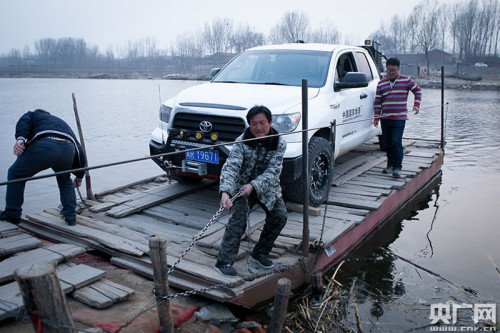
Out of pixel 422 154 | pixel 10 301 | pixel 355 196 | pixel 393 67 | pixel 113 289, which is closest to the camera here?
pixel 10 301

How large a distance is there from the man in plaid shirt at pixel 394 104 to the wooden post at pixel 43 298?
6.00 meters

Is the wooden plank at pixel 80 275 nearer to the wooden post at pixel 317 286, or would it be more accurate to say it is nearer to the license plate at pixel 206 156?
the license plate at pixel 206 156

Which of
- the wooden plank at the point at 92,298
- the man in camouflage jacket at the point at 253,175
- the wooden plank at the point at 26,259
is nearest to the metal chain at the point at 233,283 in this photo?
the man in camouflage jacket at the point at 253,175

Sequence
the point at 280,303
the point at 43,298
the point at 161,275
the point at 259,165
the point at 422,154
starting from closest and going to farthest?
the point at 43,298 < the point at 161,275 < the point at 280,303 < the point at 259,165 < the point at 422,154

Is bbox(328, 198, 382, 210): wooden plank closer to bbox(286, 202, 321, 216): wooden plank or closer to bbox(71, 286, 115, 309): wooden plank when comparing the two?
bbox(286, 202, 321, 216): wooden plank

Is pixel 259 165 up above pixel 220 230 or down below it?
above

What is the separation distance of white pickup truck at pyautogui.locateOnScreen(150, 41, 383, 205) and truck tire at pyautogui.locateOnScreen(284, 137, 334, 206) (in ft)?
0.04

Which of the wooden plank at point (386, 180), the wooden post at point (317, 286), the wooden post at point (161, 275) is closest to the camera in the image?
the wooden post at point (161, 275)

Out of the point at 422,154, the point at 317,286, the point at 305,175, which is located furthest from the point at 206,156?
the point at 422,154

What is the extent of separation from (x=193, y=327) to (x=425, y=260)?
386 cm

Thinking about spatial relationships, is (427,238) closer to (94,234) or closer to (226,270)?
(226,270)

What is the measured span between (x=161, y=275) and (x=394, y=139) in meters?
5.47

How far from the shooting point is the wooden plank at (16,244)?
161 inches

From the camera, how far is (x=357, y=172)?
7316 mm
